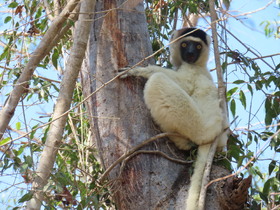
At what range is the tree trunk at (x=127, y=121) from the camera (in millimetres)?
3301

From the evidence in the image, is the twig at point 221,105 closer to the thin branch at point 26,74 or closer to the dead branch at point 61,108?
the dead branch at point 61,108

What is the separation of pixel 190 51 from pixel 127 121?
5.35ft

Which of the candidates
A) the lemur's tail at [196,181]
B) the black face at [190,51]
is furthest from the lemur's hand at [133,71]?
the black face at [190,51]

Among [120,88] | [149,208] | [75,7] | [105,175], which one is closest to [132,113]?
[120,88]

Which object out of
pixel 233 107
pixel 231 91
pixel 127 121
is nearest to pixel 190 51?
pixel 231 91

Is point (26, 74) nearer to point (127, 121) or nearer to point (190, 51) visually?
point (127, 121)

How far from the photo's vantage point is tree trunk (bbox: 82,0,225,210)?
3.30 metres

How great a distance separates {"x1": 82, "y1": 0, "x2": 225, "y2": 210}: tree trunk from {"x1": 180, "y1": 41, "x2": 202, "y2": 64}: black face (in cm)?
87

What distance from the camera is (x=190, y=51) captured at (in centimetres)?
493

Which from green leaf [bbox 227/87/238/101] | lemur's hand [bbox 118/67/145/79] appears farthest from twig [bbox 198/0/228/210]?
lemur's hand [bbox 118/67/145/79]

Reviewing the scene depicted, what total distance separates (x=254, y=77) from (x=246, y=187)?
1378 millimetres

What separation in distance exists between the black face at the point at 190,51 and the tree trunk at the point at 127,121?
2.85 feet

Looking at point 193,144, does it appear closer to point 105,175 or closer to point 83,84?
point 105,175

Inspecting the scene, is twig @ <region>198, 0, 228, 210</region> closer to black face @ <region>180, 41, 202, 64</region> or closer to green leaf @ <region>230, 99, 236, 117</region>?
green leaf @ <region>230, 99, 236, 117</region>
